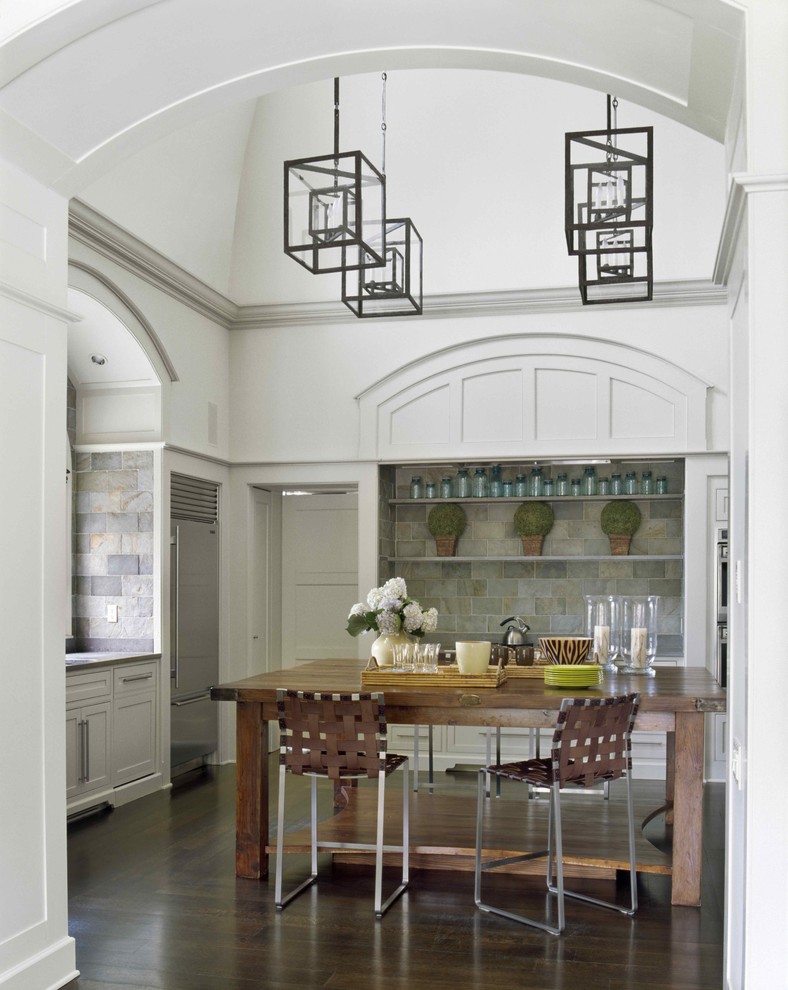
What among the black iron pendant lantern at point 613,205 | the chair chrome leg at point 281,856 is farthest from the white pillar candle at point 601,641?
the black iron pendant lantern at point 613,205

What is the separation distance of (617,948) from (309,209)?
10.2ft

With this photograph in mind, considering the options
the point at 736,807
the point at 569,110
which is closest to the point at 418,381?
the point at 569,110

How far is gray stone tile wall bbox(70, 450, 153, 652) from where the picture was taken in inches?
262

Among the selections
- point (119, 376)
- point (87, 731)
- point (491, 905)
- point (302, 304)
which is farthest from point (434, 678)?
point (302, 304)

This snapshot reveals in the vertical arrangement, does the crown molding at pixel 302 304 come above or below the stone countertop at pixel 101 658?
above

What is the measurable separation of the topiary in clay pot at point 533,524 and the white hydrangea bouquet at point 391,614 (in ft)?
8.24

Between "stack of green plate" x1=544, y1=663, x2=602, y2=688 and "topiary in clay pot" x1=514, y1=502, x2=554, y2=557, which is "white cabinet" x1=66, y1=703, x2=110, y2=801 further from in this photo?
"topiary in clay pot" x1=514, y1=502, x2=554, y2=557

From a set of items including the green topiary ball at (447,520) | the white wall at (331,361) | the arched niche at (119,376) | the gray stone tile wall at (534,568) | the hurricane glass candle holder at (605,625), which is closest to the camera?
the hurricane glass candle holder at (605,625)

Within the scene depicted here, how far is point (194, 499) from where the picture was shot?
720cm

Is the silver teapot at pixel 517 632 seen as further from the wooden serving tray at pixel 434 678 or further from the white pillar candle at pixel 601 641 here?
the wooden serving tray at pixel 434 678

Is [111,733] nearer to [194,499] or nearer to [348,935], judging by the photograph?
[194,499]

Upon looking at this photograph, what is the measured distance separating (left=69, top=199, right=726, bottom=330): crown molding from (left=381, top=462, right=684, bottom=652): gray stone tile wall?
4.13 ft

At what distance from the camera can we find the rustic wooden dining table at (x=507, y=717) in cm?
436

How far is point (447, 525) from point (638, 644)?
2737 millimetres
